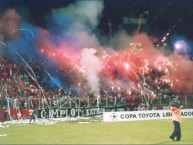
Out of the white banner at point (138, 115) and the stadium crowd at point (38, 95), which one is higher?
the stadium crowd at point (38, 95)

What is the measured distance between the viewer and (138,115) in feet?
106

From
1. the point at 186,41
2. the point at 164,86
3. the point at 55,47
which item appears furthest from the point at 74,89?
the point at 186,41

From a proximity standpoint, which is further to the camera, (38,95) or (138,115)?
(38,95)

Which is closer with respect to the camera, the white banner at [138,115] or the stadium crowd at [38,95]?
the white banner at [138,115]

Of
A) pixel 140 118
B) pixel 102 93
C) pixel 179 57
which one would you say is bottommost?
pixel 140 118

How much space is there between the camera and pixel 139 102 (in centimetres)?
3944

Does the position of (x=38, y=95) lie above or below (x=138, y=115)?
above

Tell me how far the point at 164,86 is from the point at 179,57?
9893mm

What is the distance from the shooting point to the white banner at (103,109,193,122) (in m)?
31.0

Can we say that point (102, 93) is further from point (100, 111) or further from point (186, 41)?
point (186, 41)

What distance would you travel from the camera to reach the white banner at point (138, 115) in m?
31.0

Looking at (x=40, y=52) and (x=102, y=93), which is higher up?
(x=40, y=52)

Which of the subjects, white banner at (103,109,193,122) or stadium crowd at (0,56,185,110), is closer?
white banner at (103,109,193,122)

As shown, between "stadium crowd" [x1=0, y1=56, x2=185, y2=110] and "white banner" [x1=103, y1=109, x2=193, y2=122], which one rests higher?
"stadium crowd" [x1=0, y1=56, x2=185, y2=110]
